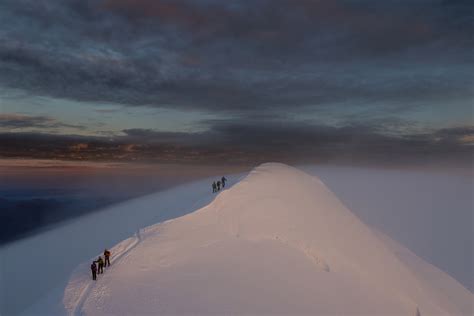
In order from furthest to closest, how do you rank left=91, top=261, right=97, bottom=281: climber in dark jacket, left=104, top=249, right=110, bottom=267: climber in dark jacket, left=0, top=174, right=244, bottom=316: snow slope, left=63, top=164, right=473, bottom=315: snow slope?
left=0, top=174, right=244, bottom=316: snow slope, left=104, top=249, right=110, bottom=267: climber in dark jacket, left=91, top=261, right=97, bottom=281: climber in dark jacket, left=63, top=164, right=473, bottom=315: snow slope

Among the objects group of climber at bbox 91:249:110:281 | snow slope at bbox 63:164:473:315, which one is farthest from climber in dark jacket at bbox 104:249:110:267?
snow slope at bbox 63:164:473:315

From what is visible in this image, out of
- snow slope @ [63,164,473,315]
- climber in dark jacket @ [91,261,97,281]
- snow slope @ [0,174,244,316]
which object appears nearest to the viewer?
snow slope @ [63,164,473,315]

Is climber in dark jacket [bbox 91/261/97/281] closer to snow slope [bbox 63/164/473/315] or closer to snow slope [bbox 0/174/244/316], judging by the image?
snow slope [bbox 63/164/473/315]

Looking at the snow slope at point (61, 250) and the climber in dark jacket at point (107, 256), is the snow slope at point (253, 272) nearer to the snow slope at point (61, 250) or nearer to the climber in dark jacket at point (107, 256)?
the climber in dark jacket at point (107, 256)

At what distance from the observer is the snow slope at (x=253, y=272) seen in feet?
39.6

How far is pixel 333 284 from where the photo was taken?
1539 cm

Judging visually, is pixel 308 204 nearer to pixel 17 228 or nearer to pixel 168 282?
pixel 168 282

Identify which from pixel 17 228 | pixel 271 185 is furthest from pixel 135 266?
pixel 17 228

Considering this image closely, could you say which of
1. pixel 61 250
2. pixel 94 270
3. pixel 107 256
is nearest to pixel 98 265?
pixel 94 270

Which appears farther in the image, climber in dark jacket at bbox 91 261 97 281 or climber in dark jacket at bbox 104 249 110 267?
climber in dark jacket at bbox 104 249 110 267

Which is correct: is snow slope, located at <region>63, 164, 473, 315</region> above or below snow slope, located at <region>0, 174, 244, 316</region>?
above

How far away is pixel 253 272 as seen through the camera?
48.6 feet

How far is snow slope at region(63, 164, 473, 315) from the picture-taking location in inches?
475

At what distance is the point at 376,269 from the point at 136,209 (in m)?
44.0
